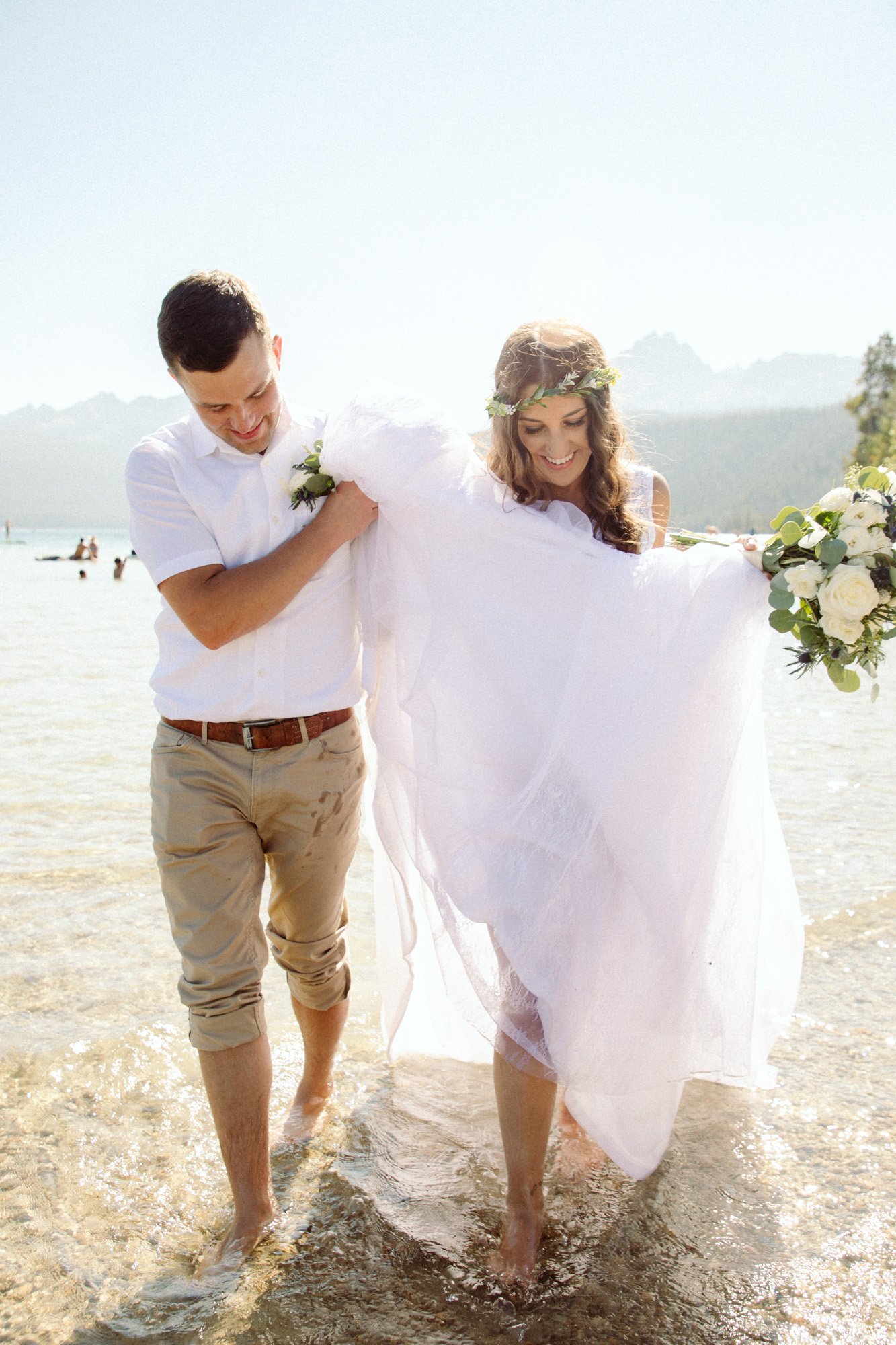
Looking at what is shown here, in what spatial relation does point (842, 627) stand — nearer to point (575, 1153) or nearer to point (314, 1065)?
point (575, 1153)

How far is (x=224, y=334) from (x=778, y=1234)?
9.55 ft

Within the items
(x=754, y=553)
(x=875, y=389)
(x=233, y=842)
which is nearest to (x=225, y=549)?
(x=233, y=842)

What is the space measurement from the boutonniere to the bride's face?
2.01 feet

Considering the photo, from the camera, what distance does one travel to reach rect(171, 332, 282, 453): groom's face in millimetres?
2576

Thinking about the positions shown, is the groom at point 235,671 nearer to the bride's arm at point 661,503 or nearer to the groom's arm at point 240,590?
the groom's arm at point 240,590

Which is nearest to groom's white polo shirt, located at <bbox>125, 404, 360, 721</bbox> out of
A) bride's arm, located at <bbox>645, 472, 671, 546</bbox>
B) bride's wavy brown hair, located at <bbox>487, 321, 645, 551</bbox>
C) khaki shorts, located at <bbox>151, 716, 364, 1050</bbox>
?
khaki shorts, located at <bbox>151, 716, 364, 1050</bbox>

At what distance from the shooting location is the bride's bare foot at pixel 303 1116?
10.9ft

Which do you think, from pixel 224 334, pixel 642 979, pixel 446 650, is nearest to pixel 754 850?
pixel 642 979

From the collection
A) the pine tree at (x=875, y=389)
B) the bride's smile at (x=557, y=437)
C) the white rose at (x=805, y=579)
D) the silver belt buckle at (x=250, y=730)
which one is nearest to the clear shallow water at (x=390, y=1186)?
the silver belt buckle at (x=250, y=730)

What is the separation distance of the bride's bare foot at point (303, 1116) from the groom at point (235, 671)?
0.51 meters

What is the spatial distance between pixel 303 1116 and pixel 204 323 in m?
2.57

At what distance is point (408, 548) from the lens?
Result: 2914 mm

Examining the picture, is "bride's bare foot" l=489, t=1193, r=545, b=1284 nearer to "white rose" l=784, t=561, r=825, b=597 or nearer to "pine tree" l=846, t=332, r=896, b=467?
"white rose" l=784, t=561, r=825, b=597

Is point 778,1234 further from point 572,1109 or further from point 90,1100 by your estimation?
point 90,1100
